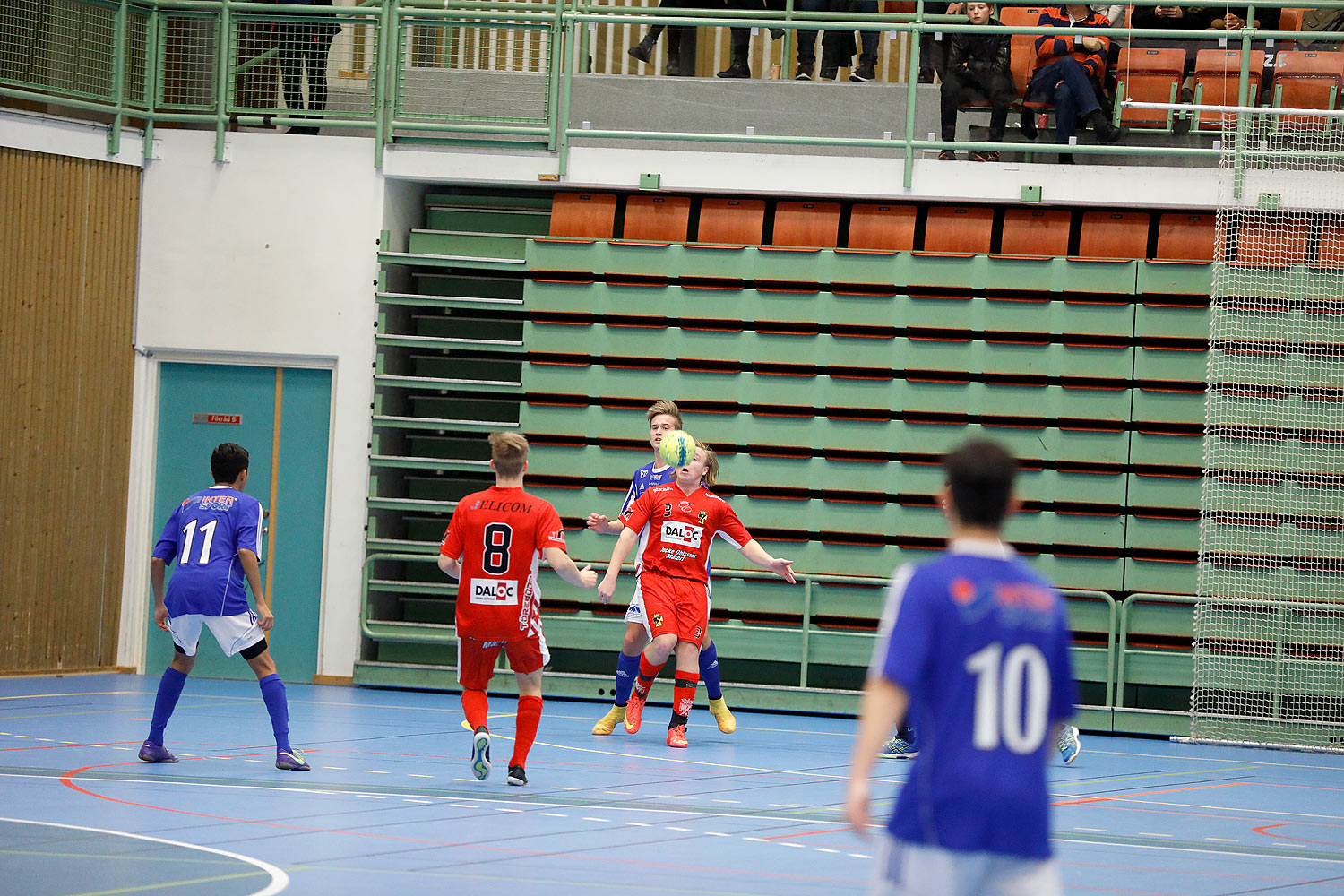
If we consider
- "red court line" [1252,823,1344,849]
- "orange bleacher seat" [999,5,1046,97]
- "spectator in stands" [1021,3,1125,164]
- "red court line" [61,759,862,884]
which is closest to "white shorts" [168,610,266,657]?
"red court line" [61,759,862,884]

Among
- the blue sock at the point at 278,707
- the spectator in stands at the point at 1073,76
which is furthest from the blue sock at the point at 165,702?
the spectator in stands at the point at 1073,76

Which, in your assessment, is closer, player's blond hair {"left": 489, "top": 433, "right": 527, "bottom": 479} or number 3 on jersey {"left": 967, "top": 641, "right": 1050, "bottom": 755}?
number 3 on jersey {"left": 967, "top": 641, "right": 1050, "bottom": 755}

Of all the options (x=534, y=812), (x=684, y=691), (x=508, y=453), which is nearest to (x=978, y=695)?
(x=534, y=812)

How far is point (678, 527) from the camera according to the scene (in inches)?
398

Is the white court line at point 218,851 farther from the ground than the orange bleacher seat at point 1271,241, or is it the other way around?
the orange bleacher seat at point 1271,241

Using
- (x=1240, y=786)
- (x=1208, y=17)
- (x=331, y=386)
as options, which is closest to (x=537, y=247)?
(x=331, y=386)

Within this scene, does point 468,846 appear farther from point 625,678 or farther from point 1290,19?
point 1290,19

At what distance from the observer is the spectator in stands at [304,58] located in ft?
45.4

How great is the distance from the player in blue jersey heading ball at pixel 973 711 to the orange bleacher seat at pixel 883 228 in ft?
33.7

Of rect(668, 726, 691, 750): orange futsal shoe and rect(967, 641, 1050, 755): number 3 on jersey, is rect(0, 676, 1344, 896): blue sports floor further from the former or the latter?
rect(967, 641, 1050, 755): number 3 on jersey

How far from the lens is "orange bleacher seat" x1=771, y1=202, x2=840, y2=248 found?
13.5 meters

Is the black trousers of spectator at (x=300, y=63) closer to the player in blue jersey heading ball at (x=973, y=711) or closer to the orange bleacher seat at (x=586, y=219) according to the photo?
the orange bleacher seat at (x=586, y=219)

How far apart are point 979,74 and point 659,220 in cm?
316

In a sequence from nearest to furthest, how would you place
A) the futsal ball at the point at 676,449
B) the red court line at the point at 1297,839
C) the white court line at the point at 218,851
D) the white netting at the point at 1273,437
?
the white court line at the point at 218,851 < the red court line at the point at 1297,839 < the futsal ball at the point at 676,449 < the white netting at the point at 1273,437
